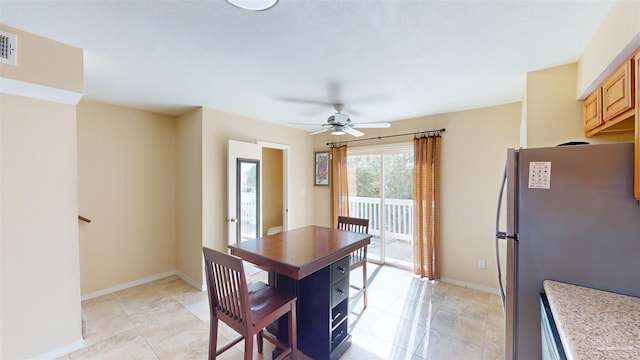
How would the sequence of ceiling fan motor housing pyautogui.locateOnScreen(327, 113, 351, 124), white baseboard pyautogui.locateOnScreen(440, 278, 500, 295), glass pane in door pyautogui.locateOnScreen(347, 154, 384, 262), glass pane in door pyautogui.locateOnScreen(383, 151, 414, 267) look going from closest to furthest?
1. ceiling fan motor housing pyautogui.locateOnScreen(327, 113, 351, 124)
2. white baseboard pyautogui.locateOnScreen(440, 278, 500, 295)
3. glass pane in door pyautogui.locateOnScreen(383, 151, 414, 267)
4. glass pane in door pyautogui.locateOnScreen(347, 154, 384, 262)

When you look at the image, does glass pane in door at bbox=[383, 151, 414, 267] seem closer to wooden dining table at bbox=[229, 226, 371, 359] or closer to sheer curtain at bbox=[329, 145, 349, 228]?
sheer curtain at bbox=[329, 145, 349, 228]

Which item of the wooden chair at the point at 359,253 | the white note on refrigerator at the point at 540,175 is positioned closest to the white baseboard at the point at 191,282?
the wooden chair at the point at 359,253

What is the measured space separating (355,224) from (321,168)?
6.14ft

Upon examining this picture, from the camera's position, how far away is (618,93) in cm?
136

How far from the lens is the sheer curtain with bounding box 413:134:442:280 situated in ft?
11.7

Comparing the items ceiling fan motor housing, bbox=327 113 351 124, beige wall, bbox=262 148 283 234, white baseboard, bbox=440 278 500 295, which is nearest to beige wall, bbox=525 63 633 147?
ceiling fan motor housing, bbox=327 113 351 124

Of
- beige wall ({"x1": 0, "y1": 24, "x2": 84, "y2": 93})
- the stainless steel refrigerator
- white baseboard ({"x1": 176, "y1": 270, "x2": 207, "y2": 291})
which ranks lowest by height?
white baseboard ({"x1": 176, "y1": 270, "x2": 207, "y2": 291})

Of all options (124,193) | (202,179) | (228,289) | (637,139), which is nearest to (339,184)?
(202,179)

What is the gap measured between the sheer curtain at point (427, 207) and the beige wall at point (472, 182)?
0.10m

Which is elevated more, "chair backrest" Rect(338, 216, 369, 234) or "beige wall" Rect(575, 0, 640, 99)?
"beige wall" Rect(575, 0, 640, 99)

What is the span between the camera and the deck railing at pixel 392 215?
412 cm

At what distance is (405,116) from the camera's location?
3.79 meters

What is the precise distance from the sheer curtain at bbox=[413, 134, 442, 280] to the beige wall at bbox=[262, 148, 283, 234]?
134 inches

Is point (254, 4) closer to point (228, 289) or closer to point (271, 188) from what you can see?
point (228, 289)
